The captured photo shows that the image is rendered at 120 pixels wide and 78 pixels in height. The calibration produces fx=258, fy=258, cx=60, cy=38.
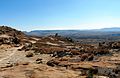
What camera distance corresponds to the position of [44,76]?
2866 cm

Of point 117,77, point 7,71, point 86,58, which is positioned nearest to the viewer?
point 117,77

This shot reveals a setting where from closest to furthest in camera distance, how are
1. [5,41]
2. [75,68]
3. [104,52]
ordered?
[75,68] → [104,52] → [5,41]

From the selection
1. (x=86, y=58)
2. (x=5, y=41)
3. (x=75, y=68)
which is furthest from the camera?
(x=5, y=41)

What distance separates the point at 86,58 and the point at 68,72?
42.2 feet

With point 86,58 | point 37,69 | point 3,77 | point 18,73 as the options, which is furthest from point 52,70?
point 86,58

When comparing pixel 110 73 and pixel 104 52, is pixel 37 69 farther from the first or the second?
pixel 104 52

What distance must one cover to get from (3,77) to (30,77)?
2.92 m

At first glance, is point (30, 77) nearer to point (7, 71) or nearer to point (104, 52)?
point (7, 71)

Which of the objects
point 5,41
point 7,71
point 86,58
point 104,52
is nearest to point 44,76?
point 7,71

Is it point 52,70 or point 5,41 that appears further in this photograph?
point 5,41

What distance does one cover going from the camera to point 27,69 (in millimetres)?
32438

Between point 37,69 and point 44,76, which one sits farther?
point 37,69

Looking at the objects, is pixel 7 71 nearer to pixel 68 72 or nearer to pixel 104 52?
pixel 68 72

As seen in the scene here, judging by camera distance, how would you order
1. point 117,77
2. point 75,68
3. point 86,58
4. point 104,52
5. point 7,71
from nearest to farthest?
point 117,77
point 7,71
point 75,68
point 86,58
point 104,52
